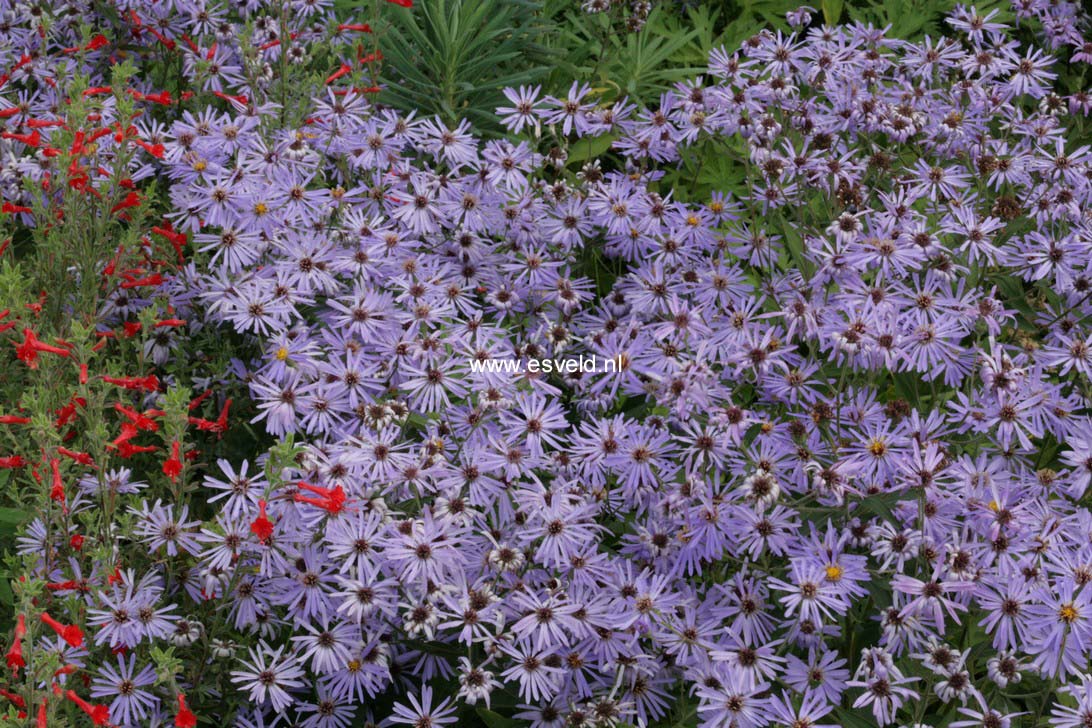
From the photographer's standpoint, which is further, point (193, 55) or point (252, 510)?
point (193, 55)

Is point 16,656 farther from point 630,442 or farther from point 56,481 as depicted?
point 630,442

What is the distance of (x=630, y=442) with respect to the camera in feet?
9.24

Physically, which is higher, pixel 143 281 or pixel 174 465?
pixel 174 465

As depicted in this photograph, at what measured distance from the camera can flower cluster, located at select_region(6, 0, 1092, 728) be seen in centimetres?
251

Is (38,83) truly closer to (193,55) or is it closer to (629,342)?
(193,55)

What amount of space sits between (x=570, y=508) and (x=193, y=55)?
2286 millimetres

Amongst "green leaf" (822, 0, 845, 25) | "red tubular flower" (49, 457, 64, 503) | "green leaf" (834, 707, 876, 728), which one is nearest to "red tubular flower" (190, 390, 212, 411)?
"red tubular flower" (49, 457, 64, 503)

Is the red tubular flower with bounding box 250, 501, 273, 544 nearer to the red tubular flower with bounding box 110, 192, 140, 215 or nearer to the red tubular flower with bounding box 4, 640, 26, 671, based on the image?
the red tubular flower with bounding box 4, 640, 26, 671

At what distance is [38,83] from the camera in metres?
4.20

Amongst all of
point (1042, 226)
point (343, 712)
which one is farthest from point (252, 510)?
point (1042, 226)

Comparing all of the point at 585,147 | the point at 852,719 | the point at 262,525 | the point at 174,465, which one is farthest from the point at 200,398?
the point at 585,147

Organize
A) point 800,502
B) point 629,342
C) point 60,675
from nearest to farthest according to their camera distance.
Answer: point 60,675, point 800,502, point 629,342

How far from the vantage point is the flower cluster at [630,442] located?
251 cm

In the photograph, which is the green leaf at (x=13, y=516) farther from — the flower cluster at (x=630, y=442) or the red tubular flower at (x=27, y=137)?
the red tubular flower at (x=27, y=137)
